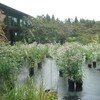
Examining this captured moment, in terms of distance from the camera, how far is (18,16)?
38.0m

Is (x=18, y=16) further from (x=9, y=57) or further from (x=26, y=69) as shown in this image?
(x=9, y=57)

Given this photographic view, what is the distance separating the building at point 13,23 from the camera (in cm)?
3284

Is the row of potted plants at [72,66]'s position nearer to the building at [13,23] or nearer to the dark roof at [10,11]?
the dark roof at [10,11]

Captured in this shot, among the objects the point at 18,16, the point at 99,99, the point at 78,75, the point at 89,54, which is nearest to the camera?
the point at 99,99

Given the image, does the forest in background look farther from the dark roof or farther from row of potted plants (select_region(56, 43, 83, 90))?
row of potted plants (select_region(56, 43, 83, 90))

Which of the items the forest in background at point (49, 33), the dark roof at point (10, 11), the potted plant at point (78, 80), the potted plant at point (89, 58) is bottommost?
the potted plant at point (78, 80)

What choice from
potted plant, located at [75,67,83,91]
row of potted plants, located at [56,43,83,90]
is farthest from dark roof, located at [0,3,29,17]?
potted plant, located at [75,67,83,91]

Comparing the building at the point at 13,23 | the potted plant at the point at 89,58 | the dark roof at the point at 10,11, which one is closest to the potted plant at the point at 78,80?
the potted plant at the point at 89,58

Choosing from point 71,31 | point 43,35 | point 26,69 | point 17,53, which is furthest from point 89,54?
point 71,31

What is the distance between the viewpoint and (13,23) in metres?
35.5

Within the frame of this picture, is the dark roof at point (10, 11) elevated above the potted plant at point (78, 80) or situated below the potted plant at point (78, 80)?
above

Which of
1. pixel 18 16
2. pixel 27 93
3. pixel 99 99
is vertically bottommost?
pixel 99 99

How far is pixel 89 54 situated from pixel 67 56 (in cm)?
816

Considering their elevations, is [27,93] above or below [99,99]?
above
